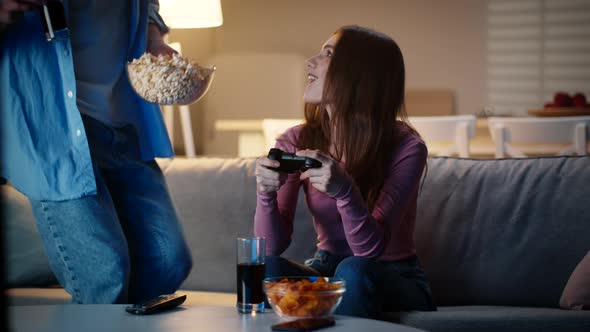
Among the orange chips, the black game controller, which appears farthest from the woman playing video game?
the orange chips

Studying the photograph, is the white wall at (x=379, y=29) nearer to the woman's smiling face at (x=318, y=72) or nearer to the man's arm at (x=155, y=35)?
the man's arm at (x=155, y=35)

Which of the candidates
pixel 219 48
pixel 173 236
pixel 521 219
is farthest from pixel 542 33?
pixel 173 236

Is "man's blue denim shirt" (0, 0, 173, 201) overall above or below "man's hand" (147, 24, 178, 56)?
below

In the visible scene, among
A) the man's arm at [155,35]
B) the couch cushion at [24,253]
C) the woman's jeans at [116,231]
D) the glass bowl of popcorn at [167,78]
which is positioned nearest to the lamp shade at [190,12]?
the couch cushion at [24,253]

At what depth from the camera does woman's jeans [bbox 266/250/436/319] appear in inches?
58.7

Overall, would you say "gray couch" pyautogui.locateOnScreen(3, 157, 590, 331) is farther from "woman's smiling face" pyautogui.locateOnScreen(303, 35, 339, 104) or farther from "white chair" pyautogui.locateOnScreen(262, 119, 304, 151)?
"white chair" pyautogui.locateOnScreen(262, 119, 304, 151)

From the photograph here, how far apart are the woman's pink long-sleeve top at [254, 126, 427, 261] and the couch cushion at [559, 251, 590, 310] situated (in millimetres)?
388

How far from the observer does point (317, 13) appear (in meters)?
6.60

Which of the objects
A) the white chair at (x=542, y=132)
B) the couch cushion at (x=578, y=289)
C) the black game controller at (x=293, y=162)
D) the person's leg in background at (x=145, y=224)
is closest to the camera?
the black game controller at (x=293, y=162)

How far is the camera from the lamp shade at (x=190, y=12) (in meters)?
3.32

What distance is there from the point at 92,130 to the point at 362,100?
643mm

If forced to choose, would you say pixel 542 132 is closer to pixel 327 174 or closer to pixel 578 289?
pixel 578 289

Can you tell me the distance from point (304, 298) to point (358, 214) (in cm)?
46

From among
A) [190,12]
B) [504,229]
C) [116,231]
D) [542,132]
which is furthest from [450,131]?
[116,231]
